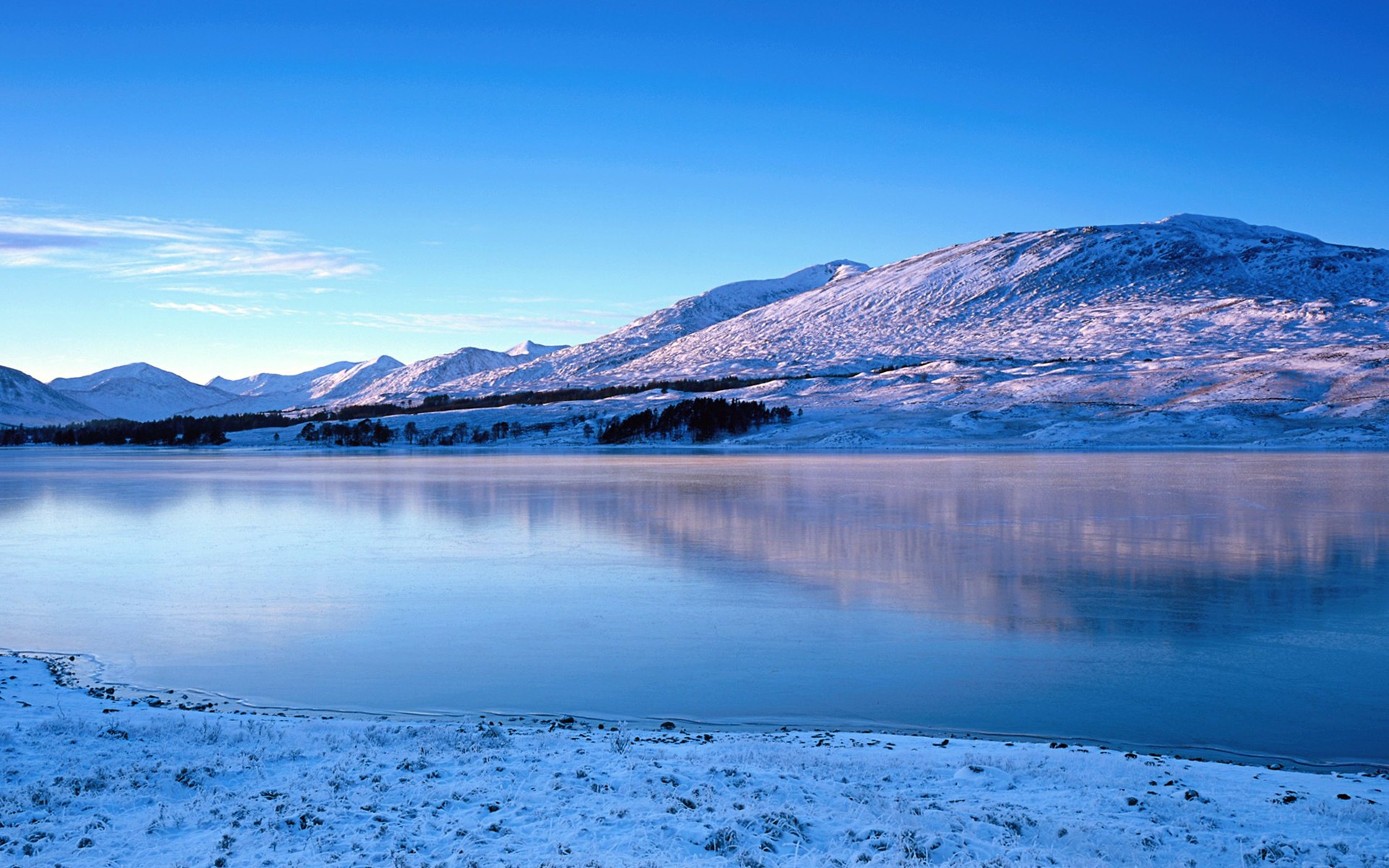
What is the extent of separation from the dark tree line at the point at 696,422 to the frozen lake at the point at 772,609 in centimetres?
8747

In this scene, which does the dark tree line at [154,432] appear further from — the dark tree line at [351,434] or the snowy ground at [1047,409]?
the dark tree line at [351,434]

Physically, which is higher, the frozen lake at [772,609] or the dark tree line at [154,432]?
the dark tree line at [154,432]

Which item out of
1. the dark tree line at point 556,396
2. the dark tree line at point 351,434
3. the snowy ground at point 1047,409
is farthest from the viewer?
the dark tree line at point 556,396

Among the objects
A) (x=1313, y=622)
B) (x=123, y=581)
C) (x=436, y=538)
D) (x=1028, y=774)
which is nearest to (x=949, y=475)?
(x=436, y=538)

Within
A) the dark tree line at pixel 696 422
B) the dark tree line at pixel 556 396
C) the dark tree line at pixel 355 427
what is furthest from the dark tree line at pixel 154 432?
the dark tree line at pixel 696 422

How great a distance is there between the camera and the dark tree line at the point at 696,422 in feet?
405

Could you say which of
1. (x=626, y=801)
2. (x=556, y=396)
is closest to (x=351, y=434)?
(x=556, y=396)

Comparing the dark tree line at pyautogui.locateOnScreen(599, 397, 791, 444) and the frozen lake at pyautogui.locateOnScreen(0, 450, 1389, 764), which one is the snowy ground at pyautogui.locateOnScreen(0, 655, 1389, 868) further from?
the dark tree line at pyautogui.locateOnScreen(599, 397, 791, 444)

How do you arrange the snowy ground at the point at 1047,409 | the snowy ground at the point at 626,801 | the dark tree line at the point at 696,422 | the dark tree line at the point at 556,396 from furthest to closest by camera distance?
the dark tree line at the point at 556,396
the dark tree line at the point at 696,422
the snowy ground at the point at 1047,409
the snowy ground at the point at 626,801

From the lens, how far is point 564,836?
7.32 metres

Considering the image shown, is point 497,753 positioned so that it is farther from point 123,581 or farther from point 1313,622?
point 123,581

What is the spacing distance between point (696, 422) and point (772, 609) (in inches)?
4261

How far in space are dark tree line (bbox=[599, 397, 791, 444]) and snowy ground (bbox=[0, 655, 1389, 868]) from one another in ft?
369

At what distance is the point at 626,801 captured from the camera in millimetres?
7879
